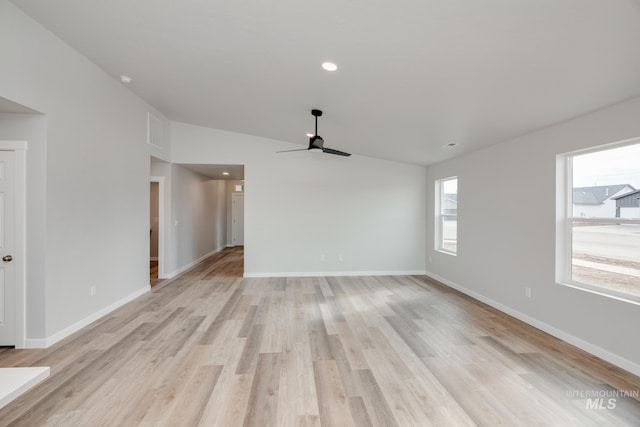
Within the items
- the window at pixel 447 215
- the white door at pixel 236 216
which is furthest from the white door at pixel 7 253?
the white door at pixel 236 216

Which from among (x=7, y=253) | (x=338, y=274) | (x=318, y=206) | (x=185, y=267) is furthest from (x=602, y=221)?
(x=185, y=267)

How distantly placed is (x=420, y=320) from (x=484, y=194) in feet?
7.53

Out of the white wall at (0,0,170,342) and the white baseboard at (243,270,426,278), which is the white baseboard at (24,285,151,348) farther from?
the white baseboard at (243,270,426,278)

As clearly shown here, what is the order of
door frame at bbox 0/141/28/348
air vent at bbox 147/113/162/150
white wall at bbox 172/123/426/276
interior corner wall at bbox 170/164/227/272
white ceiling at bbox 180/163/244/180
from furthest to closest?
1. white ceiling at bbox 180/163/244/180
2. interior corner wall at bbox 170/164/227/272
3. white wall at bbox 172/123/426/276
4. air vent at bbox 147/113/162/150
5. door frame at bbox 0/141/28/348

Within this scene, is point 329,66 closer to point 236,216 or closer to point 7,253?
point 7,253

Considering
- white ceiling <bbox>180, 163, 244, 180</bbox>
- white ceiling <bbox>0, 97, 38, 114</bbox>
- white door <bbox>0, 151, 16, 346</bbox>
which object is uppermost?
white ceiling <bbox>180, 163, 244, 180</bbox>

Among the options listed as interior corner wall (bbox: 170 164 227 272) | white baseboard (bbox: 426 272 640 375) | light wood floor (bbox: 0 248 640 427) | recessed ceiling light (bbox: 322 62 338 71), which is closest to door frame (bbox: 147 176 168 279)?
interior corner wall (bbox: 170 164 227 272)

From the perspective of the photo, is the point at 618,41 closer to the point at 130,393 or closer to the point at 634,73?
the point at 634,73

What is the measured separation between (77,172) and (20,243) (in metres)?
0.91

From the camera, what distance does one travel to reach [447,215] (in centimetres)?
560

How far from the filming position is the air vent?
4.70m

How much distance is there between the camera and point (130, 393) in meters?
2.09

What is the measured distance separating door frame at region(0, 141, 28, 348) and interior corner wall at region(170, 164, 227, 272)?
2.94 metres

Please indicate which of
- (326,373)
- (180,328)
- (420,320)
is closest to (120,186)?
(180,328)
